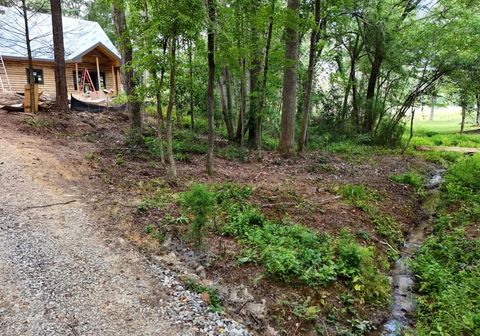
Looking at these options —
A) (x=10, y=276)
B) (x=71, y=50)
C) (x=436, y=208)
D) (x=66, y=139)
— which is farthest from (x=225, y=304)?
(x=71, y=50)

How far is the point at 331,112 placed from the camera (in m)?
16.5

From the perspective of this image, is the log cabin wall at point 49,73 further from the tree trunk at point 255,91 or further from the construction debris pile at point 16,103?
the tree trunk at point 255,91

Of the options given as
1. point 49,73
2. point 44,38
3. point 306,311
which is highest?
point 44,38

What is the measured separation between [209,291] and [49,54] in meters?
19.4

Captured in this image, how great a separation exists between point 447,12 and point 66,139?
42.5ft

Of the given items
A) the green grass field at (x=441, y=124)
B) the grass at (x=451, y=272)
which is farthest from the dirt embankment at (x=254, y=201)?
the green grass field at (x=441, y=124)

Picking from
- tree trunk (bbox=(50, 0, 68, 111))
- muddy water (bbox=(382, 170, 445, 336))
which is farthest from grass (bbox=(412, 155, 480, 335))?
tree trunk (bbox=(50, 0, 68, 111))

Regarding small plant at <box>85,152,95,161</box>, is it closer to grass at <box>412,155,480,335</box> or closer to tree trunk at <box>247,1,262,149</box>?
tree trunk at <box>247,1,262,149</box>

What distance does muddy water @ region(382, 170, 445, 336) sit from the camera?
440 centimetres

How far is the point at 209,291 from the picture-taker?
153 inches

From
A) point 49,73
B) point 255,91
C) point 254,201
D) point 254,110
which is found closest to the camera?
point 254,201

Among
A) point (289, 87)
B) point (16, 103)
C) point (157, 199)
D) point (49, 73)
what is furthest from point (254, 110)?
point (49, 73)

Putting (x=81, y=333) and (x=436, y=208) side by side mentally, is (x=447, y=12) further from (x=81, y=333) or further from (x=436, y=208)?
(x=81, y=333)

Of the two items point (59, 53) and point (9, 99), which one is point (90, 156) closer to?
point (59, 53)
